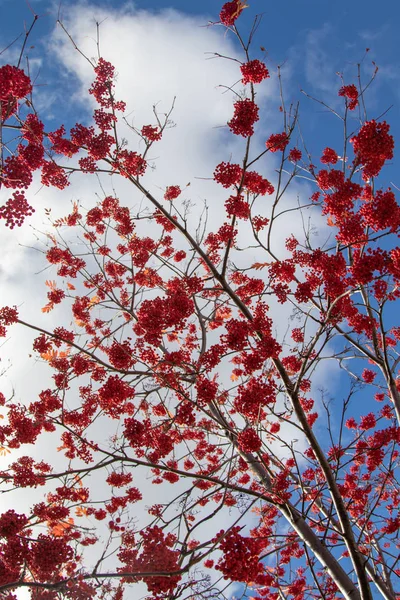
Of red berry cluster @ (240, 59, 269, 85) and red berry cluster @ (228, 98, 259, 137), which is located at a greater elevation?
red berry cluster @ (240, 59, 269, 85)

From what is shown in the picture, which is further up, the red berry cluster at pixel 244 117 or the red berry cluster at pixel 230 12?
the red berry cluster at pixel 230 12

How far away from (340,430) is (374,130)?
13.8 ft

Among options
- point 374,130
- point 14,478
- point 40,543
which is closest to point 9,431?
point 14,478

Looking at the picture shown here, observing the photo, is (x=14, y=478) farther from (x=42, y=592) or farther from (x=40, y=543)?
(x=42, y=592)

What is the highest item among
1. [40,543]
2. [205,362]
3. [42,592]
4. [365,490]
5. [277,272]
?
[277,272]

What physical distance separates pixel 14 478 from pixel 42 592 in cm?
272

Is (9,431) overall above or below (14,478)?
above

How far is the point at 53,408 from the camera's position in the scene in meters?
8.09

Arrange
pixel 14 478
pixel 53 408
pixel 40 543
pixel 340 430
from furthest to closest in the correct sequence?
pixel 53 408 < pixel 14 478 < pixel 340 430 < pixel 40 543

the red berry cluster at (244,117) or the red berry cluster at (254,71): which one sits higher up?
the red berry cluster at (254,71)

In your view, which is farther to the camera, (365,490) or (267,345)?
(365,490)

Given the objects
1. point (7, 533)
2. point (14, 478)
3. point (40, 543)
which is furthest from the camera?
point (14, 478)

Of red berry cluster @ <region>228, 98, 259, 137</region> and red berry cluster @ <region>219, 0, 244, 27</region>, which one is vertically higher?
red berry cluster @ <region>219, 0, 244, 27</region>

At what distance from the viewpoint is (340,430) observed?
18.8ft
